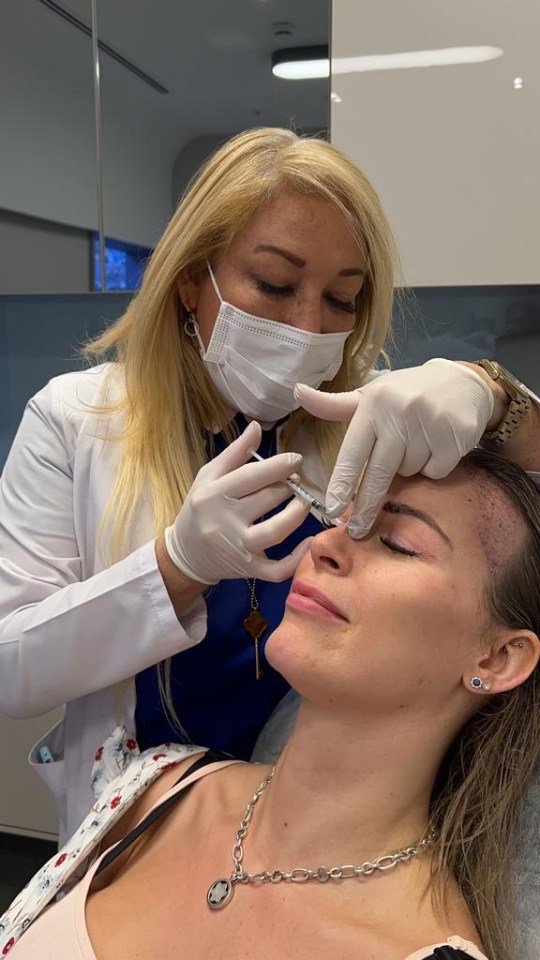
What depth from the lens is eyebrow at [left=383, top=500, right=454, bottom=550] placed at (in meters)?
1.02

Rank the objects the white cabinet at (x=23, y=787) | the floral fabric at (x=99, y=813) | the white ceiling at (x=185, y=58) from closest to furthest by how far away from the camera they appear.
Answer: the floral fabric at (x=99, y=813)
the white ceiling at (x=185, y=58)
the white cabinet at (x=23, y=787)

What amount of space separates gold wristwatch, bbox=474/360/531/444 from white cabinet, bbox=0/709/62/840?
1755 millimetres

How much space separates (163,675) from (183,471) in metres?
0.33

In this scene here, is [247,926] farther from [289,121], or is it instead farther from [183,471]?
[289,121]

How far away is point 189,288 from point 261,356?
0.61ft

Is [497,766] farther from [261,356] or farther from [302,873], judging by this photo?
[261,356]

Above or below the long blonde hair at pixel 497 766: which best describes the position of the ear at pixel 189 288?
above

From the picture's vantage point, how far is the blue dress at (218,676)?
1.35 meters

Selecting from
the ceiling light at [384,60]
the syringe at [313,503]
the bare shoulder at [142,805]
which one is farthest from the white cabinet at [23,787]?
the ceiling light at [384,60]

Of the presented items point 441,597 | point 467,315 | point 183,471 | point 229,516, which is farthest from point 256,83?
point 441,597

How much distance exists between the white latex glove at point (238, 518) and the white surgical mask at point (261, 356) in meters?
0.20

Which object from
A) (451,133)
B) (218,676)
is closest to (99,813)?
(218,676)

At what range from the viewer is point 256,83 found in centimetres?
232

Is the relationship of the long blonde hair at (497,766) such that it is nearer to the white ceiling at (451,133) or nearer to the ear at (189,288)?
the ear at (189,288)
